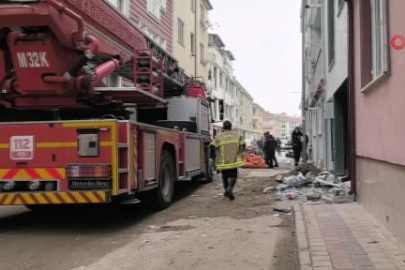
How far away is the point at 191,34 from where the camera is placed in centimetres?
3078

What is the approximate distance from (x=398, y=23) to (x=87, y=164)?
4.48 m

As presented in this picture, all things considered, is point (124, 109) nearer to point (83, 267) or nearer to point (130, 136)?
point (130, 136)

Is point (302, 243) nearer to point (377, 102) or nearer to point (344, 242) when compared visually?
point (344, 242)

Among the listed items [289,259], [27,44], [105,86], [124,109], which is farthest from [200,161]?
[289,259]

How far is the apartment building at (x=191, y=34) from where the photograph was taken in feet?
87.0

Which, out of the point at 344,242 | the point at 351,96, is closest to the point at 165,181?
the point at 351,96

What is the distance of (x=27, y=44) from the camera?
7555mm

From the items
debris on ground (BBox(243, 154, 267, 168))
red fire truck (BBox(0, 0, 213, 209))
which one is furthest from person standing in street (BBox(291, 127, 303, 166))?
red fire truck (BBox(0, 0, 213, 209))

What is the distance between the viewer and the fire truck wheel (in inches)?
367

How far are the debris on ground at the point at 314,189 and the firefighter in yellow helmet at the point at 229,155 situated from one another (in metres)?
0.99

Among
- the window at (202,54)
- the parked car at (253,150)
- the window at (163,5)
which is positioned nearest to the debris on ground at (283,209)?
the window at (163,5)

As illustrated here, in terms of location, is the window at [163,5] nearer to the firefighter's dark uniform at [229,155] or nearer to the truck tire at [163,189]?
the firefighter's dark uniform at [229,155]

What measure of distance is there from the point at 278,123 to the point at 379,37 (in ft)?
431

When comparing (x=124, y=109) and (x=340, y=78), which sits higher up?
(x=340, y=78)
